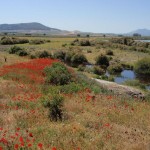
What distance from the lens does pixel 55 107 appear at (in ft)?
41.7

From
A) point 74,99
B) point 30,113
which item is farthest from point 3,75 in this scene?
point 30,113

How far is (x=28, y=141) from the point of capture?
8945 millimetres

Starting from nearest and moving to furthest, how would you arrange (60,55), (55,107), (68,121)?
(68,121), (55,107), (60,55)

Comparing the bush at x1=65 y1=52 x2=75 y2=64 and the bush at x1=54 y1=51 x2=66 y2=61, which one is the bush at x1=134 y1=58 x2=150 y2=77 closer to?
the bush at x1=65 y1=52 x2=75 y2=64

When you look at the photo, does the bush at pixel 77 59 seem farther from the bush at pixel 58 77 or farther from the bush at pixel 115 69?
the bush at pixel 58 77

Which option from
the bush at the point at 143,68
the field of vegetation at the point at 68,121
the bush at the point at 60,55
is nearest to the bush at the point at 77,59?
the bush at the point at 60,55

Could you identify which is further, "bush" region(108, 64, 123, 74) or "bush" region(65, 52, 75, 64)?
"bush" region(65, 52, 75, 64)

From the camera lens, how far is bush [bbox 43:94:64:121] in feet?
40.6

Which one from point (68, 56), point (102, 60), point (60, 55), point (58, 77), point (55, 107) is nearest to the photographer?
point (55, 107)

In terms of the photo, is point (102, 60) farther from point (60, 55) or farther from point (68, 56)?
point (60, 55)

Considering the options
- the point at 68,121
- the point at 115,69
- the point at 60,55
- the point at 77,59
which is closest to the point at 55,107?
the point at 68,121

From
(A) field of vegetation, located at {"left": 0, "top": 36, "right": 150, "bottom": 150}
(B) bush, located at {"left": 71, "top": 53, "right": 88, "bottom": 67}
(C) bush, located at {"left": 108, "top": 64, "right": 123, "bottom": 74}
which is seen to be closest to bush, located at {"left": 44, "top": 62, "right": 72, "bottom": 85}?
(A) field of vegetation, located at {"left": 0, "top": 36, "right": 150, "bottom": 150}

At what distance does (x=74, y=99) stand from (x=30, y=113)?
3.64m

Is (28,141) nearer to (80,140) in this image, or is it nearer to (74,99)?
(80,140)
